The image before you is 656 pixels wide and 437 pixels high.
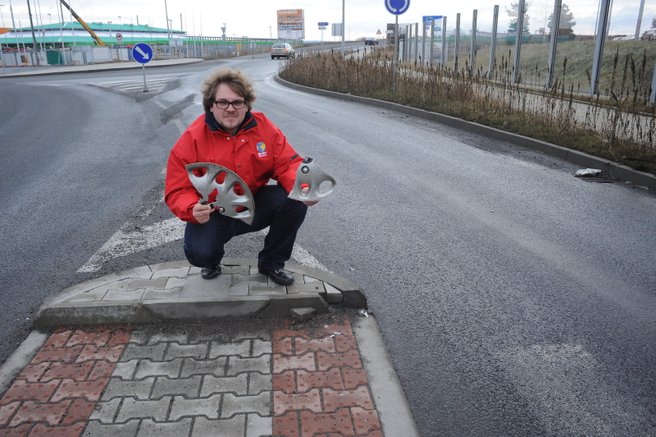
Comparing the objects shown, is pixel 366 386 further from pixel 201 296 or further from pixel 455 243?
pixel 455 243

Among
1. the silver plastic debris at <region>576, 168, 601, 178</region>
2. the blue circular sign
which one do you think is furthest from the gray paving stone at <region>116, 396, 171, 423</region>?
the blue circular sign

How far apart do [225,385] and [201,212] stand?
40.3 inches

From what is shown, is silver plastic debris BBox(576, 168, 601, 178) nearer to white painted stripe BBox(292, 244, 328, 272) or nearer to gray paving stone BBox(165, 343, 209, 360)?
white painted stripe BBox(292, 244, 328, 272)

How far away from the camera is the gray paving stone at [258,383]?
274cm

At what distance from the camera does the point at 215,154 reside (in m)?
3.44

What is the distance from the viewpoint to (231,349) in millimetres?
3104

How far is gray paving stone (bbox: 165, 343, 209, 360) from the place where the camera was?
304cm

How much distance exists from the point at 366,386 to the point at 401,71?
17.4 metres

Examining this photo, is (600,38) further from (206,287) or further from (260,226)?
(206,287)

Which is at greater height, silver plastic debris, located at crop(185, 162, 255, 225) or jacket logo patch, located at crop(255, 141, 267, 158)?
jacket logo patch, located at crop(255, 141, 267, 158)

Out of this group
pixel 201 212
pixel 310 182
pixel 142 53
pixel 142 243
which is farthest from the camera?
pixel 142 53

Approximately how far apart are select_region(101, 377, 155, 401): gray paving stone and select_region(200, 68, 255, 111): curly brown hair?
5.56 feet

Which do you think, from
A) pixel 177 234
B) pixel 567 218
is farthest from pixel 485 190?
pixel 177 234

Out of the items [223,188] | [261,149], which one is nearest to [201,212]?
[223,188]
